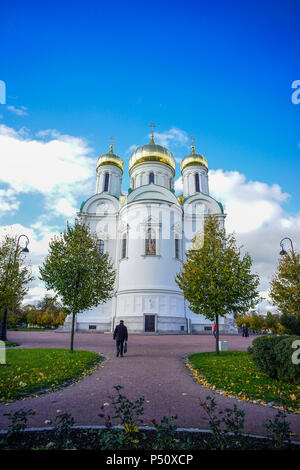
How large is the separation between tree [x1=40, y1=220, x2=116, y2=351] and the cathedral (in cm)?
1042

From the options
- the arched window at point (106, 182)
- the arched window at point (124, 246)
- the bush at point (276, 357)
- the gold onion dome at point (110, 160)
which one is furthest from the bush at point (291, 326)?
the gold onion dome at point (110, 160)

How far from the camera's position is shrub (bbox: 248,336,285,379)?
7.42 m

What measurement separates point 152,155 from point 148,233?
12524 millimetres

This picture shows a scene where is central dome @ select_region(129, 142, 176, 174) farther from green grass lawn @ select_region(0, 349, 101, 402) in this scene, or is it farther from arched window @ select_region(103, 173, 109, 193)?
green grass lawn @ select_region(0, 349, 101, 402)

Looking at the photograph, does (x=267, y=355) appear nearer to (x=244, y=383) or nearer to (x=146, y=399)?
(x=244, y=383)

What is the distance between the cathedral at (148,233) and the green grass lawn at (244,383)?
50.6 feet

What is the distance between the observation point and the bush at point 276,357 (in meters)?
6.75

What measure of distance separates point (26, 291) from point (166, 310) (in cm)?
1408

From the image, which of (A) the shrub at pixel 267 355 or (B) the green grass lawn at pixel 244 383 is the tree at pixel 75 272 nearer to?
(B) the green grass lawn at pixel 244 383

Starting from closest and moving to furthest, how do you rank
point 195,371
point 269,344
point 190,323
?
point 269,344 → point 195,371 → point 190,323

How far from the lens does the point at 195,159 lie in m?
38.0

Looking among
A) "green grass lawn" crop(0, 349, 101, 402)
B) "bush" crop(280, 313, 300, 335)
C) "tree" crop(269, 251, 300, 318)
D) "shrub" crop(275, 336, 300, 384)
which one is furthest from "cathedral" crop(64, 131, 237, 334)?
"shrub" crop(275, 336, 300, 384)
